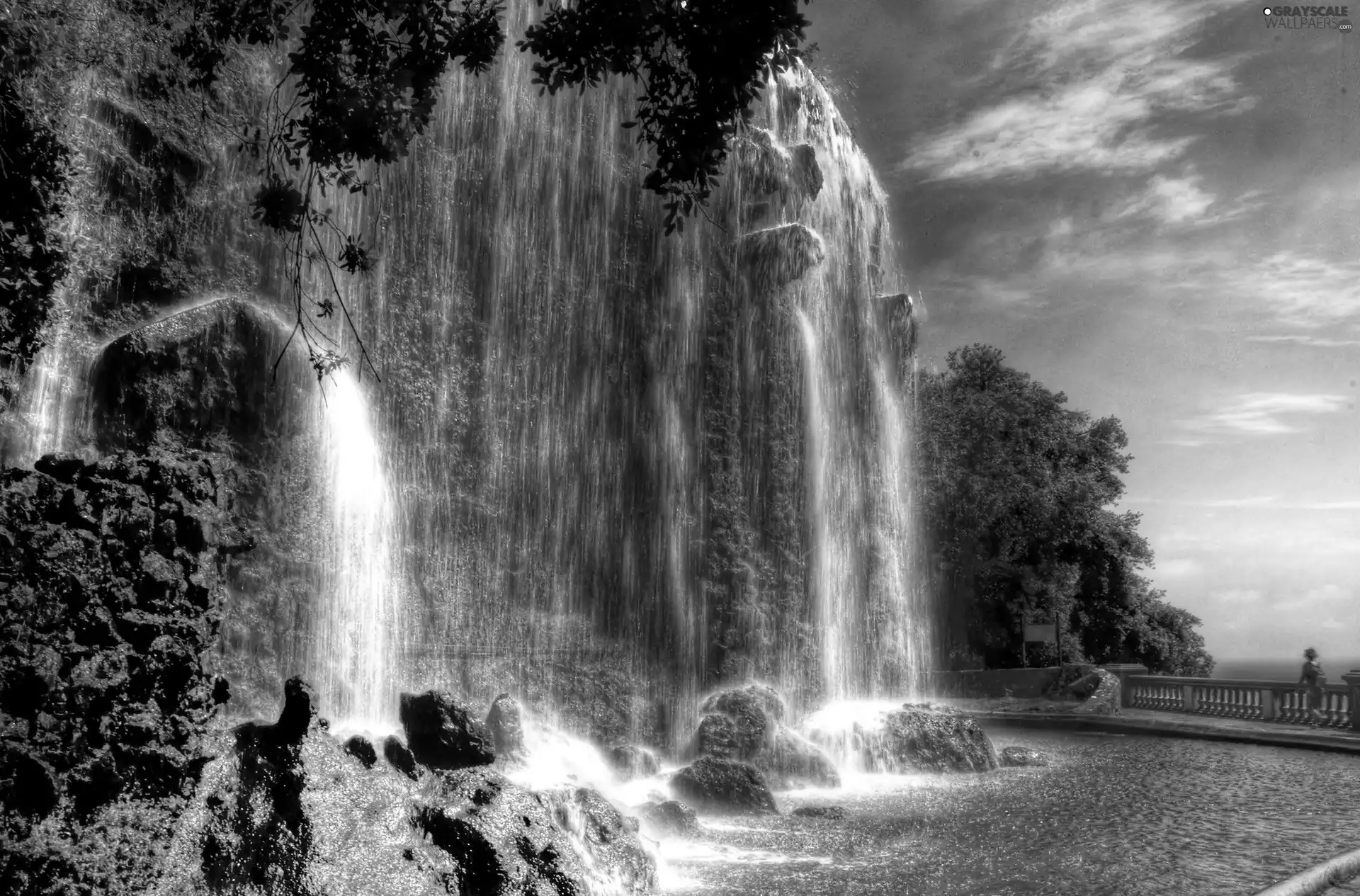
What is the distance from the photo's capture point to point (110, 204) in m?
15.9

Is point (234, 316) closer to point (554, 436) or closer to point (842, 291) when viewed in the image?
point (554, 436)

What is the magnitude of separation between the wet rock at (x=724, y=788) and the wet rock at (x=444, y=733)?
4358 mm

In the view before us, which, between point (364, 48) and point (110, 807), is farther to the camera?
point (364, 48)

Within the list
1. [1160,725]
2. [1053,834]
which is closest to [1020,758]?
[1160,725]

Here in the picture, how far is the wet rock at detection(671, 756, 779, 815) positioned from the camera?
13.5 metres

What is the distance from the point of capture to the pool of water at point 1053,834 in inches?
375

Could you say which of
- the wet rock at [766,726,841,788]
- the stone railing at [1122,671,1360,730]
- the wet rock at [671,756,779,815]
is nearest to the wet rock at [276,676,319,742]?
the wet rock at [671,756,779,815]

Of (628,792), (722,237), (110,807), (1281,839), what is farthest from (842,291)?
(110,807)

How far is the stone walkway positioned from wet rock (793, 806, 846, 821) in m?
11.1

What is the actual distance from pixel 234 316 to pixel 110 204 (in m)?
3.09

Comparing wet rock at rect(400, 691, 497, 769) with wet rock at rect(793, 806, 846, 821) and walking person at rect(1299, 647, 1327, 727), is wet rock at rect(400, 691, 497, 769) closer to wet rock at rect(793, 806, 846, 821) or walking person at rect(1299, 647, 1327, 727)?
wet rock at rect(793, 806, 846, 821)

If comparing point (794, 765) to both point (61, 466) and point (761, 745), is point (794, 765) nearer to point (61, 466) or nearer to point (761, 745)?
point (761, 745)

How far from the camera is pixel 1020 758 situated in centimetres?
1873

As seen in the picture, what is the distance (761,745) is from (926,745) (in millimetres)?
3496
